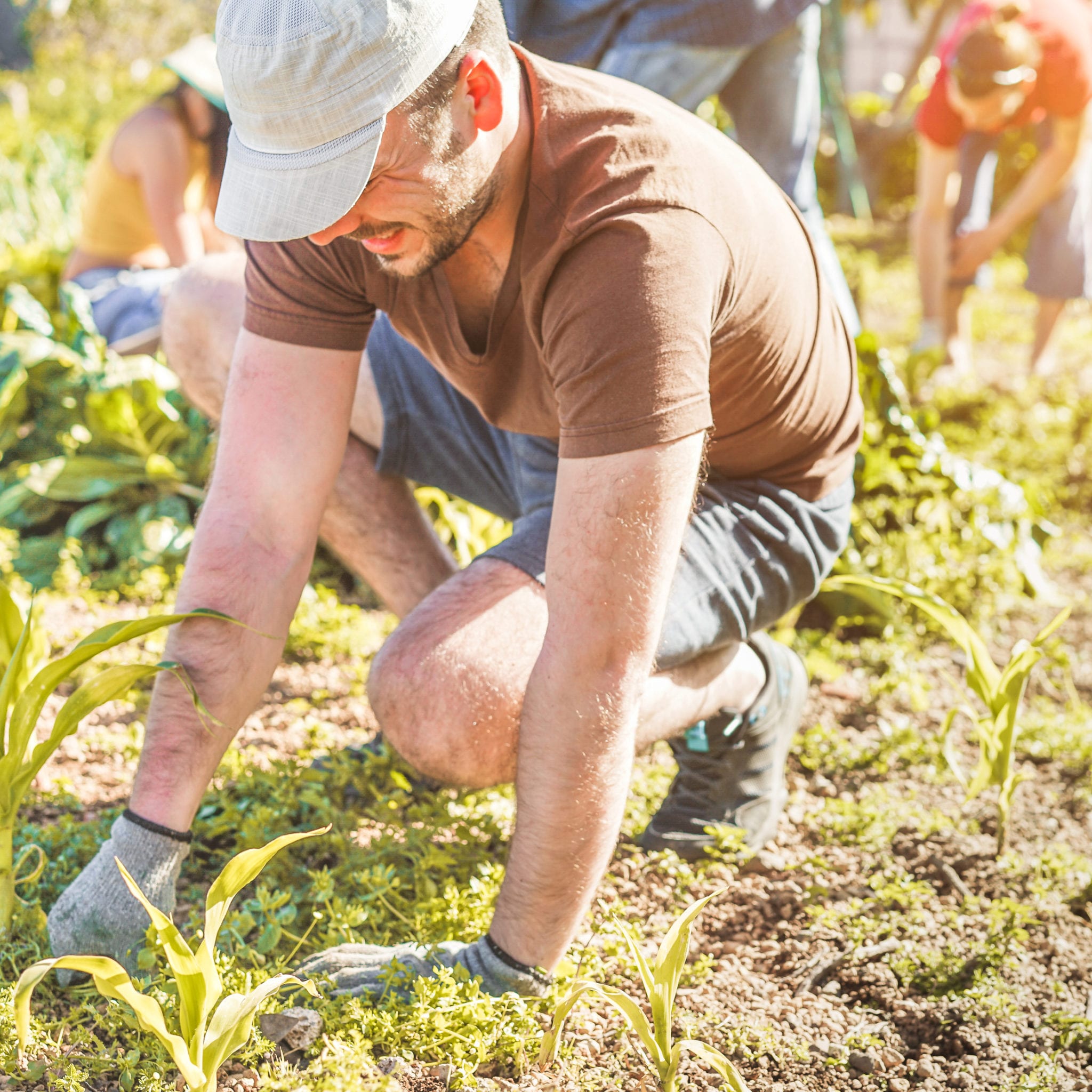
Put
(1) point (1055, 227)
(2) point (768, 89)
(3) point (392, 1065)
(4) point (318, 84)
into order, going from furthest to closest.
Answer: (1) point (1055, 227) < (2) point (768, 89) < (3) point (392, 1065) < (4) point (318, 84)

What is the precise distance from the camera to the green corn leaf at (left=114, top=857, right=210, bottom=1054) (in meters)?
1.37

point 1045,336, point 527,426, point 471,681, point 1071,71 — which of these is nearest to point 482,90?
point 527,426

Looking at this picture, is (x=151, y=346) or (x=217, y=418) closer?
(x=217, y=418)

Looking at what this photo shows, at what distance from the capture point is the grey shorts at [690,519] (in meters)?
1.92

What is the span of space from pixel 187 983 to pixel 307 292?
1.08m

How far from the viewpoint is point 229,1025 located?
1401 millimetres

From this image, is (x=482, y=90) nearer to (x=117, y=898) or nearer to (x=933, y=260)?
(x=117, y=898)

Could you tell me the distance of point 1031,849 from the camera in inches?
85.0

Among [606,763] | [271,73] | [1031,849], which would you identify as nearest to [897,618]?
→ [1031,849]

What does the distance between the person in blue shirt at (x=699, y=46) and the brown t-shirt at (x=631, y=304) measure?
2.91 feet

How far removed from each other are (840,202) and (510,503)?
742cm

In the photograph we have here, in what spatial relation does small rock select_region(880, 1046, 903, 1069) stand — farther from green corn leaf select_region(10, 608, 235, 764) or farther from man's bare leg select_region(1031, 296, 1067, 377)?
man's bare leg select_region(1031, 296, 1067, 377)

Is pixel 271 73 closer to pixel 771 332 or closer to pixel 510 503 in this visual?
pixel 771 332

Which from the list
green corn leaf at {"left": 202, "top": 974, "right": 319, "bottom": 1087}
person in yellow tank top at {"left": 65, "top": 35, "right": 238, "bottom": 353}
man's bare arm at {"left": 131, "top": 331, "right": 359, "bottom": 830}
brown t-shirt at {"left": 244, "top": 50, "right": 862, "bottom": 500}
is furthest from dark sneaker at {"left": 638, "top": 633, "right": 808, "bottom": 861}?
person in yellow tank top at {"left": 65, "top": 35, "right": 238, "bottom": 353}
